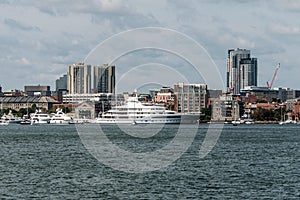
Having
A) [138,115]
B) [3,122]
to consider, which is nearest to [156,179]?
[138,115]

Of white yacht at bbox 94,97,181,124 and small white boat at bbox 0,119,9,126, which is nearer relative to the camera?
white yacht at bbox 94,97,181,124

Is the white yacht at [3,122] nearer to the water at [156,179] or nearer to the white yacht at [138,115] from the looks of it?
the white yacht at [138,115]

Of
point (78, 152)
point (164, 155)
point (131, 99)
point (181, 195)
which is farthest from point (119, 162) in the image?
point (131, 99)

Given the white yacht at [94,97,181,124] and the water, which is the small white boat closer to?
the white yacht at [94,97,181,124]

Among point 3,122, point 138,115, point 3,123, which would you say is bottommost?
point 3,123

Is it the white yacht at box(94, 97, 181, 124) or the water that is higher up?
the white yacht at box(94, 97, 181, 124)

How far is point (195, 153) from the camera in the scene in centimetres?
6575

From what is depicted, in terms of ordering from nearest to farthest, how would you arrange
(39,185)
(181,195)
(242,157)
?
(181,195) → (39,185) → (242,157)

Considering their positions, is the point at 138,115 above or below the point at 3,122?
above

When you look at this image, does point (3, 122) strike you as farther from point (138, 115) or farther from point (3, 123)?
point (138, 115)

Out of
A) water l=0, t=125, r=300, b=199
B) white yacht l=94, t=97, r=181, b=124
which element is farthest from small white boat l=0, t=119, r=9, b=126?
water l=0, t=125, r=300, b=199

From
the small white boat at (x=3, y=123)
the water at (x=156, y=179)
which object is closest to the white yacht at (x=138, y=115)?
the small white boat at (x=3, y=123)

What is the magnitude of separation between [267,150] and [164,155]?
12.2m

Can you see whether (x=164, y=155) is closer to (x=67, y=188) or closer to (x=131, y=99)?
(x=67, y=188)
